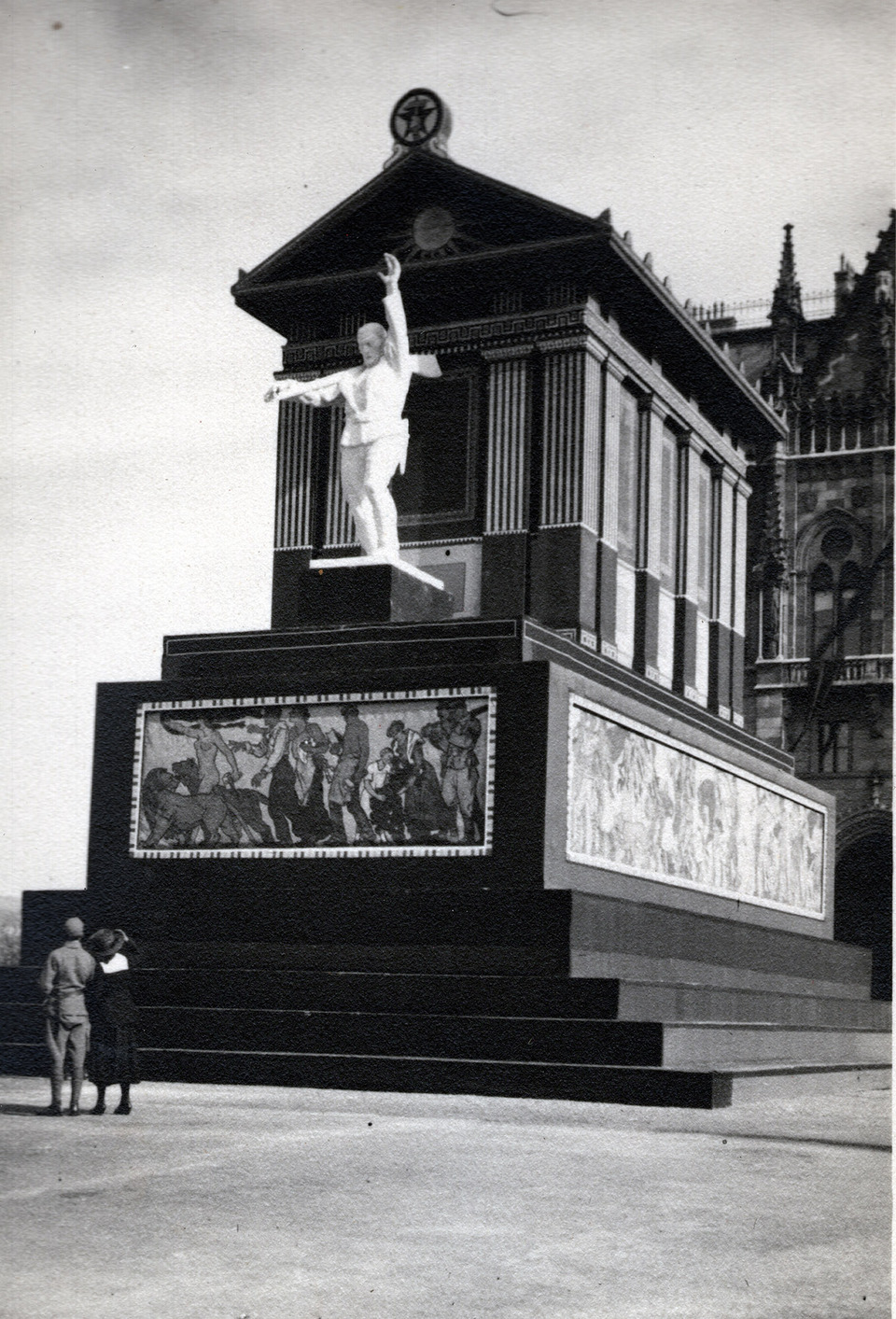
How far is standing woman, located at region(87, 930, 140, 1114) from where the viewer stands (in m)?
14.2

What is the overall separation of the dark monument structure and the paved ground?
2.09 m

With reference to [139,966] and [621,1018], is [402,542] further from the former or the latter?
[621,1018]

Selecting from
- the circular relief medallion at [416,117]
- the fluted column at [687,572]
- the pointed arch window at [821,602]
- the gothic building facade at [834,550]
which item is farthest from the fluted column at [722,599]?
the circular relief medallion at [416,117]

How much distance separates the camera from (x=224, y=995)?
16594 mm

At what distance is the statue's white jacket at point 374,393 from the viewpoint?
65.0ft

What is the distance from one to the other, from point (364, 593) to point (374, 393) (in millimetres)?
2001

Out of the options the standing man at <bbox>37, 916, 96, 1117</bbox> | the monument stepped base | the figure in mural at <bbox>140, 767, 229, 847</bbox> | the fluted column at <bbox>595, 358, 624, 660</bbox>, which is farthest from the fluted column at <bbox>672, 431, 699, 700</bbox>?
the standing man at <bbox>37, 916, 96, 1117</bbox>

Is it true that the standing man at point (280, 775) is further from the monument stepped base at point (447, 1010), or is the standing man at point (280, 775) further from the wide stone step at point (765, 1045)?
the wide stone step at point (765, 1045)

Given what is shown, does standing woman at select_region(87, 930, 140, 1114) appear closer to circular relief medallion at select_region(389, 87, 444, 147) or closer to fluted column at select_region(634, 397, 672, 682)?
circular relief medallion at select_region(389, 87, 444, 147)

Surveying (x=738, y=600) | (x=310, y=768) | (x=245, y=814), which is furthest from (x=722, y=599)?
(x=245, y=814)

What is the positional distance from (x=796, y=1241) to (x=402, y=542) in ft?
45.7

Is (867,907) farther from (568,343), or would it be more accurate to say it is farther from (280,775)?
(280,775)

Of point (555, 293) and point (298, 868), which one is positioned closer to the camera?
point (298, 868)

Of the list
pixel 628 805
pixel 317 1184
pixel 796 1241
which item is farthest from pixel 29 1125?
pixel 628 805
